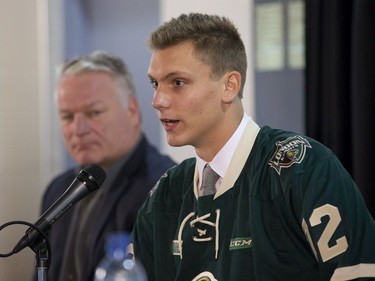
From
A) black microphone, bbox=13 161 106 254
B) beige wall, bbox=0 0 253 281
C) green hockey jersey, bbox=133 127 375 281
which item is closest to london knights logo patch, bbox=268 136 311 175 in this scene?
green hockey jersey, bbox=133 127 375 281

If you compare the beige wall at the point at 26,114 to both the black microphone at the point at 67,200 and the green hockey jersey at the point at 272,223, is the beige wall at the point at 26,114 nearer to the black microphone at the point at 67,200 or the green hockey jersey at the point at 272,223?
the green hockey jersey at the point at 272,223

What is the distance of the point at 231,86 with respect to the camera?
1962mm

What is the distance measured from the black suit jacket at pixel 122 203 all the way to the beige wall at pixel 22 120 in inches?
25.9

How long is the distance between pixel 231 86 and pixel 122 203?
3.58 feet

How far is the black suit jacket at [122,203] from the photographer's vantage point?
9.40ft

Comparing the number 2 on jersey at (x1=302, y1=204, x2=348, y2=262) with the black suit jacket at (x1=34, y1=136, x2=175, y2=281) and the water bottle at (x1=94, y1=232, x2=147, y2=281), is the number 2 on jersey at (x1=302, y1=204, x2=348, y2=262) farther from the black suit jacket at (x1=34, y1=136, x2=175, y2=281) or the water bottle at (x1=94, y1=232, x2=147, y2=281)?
the black suit jacket at (x1=34, y1=136, x2=175, y2=281)

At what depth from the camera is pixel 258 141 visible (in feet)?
6.22

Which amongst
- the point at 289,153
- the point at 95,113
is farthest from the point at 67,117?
the point at 289,153

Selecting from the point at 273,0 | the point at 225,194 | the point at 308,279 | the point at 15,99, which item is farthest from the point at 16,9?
the point at 308,279

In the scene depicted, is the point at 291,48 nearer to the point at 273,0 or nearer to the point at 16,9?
the point at 273,0

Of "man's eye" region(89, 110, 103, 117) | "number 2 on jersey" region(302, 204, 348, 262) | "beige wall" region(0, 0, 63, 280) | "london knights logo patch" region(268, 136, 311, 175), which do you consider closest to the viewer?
"number 2 on jersey" region(302, 204, 348, 262)

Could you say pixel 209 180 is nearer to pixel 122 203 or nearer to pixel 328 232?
pixel 328 232

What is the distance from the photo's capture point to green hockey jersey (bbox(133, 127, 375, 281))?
1.65m

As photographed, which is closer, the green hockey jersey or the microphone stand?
the microphone stand
